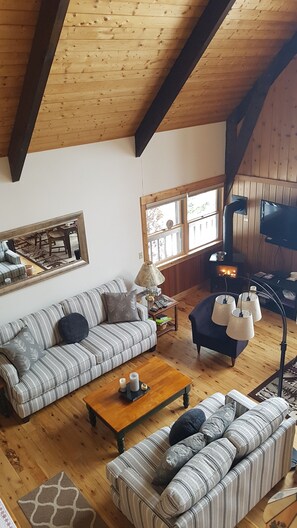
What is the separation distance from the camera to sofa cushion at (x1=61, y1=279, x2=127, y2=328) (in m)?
5.74

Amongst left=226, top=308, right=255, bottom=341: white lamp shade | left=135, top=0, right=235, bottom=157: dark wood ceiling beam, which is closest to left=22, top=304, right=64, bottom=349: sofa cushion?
left=135, top=0, right=235, bottom=157: dark wood ceiling beam

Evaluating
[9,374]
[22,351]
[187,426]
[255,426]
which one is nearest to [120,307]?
[22,351]

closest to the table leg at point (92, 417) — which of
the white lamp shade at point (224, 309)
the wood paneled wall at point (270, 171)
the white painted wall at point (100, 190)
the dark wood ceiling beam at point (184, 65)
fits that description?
the white painted wall at point (100, 190)

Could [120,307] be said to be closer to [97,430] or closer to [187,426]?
[97,430]

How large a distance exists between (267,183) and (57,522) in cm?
545

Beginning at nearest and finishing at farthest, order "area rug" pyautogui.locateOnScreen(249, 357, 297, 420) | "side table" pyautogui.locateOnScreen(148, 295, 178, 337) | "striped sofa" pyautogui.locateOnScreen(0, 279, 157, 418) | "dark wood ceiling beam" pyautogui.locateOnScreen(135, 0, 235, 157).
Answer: "dark wood ceiling beam" pyautogui.locateOnScreen(135, 0, 235, 157) → "striped sofa" pyautogui.locateOnScreen(0, 279, 157, 418) → "area rug" pyautogui.locateOnScreen(249, 357, 297, 420) → "side table" pyautogui.locateOnScreen(148, 295, 178, 337)

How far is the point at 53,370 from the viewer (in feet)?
16.3

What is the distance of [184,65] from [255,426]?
3.74 metres

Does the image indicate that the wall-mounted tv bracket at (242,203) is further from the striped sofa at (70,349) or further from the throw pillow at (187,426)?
the throw pillow at (187,426)

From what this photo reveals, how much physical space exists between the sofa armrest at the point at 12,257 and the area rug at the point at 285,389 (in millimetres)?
3268

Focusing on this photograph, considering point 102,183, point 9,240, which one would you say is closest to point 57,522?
point 9,240

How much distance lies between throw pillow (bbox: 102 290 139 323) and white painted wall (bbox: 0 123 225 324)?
0.42m

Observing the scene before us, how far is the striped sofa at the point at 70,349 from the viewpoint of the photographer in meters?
4.81

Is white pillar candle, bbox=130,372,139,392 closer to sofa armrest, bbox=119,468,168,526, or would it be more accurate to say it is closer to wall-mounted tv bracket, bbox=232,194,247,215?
sofa armrest, bbox=119,468,168,526
